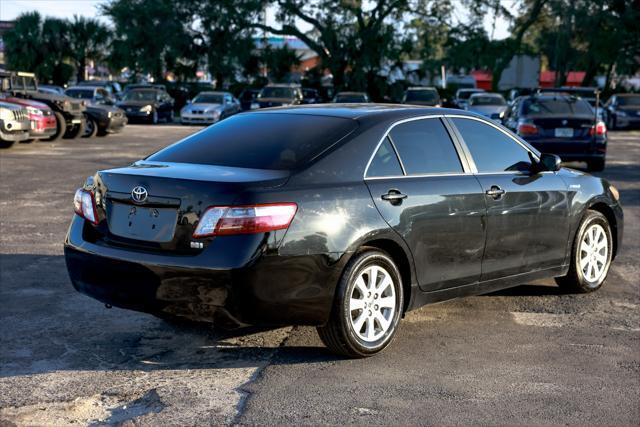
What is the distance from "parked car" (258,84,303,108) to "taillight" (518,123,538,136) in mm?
20355

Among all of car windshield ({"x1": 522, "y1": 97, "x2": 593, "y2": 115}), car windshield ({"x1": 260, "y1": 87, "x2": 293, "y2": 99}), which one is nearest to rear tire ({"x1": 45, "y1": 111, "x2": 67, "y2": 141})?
car windshield ({"x1": 522, "y1": 97, "x2": 593, "y2": 115})

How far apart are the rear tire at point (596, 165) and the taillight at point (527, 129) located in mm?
1320

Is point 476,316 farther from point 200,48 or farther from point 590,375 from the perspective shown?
point 200,48

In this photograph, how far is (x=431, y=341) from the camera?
19.2ft

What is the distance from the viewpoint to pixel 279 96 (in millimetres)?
37781

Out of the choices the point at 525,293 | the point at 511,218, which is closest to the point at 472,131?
the point at 511,218

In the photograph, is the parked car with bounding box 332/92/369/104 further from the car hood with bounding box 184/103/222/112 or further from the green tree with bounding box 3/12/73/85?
the green tree with bounding box 3/12/73/85

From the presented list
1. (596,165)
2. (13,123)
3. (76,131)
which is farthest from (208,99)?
(596,165)

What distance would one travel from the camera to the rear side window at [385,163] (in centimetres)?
556

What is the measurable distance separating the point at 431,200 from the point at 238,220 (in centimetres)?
145

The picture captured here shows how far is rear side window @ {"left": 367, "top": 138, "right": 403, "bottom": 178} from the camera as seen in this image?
556cm

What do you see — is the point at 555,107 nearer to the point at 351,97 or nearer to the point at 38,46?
the point at 351,97

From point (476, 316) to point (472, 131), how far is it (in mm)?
1335

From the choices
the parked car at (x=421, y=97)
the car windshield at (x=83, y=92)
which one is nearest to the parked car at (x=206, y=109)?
the car windshield at (x=83, y=92)
